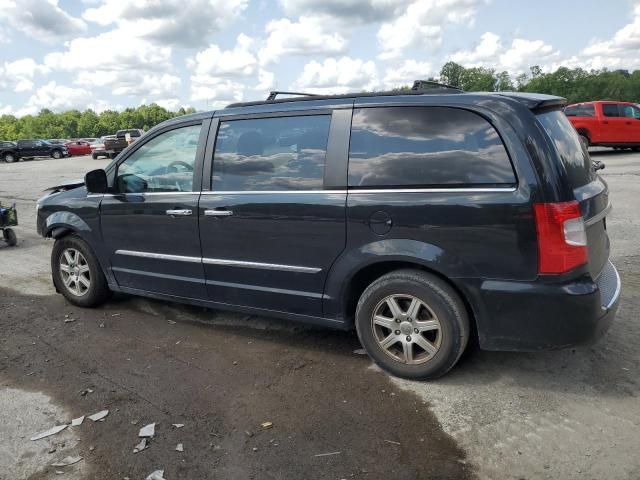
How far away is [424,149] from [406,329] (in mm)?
1163

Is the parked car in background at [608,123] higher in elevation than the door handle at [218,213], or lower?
higher

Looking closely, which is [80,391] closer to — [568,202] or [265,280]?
[265,280]

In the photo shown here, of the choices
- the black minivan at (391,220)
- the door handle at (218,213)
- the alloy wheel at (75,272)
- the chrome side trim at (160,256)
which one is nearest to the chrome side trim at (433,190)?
the black minivan at (391,220)

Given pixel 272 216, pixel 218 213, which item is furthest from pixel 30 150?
pixel 272 216

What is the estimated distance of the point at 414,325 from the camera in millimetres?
3486

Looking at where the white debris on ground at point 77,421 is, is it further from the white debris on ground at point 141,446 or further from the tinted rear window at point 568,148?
the tinted rear window at point 568,148

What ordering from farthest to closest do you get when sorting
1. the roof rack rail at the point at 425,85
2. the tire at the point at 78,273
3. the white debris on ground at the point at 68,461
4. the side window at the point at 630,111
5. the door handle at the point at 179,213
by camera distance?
1. the side window at the point at 630,111
2. the tire at the point at 78,273
3. the door handle at the point at 179,213
4. the roof rack rail at the point at 425,85
5. the white debris on ground at the point at 68,461

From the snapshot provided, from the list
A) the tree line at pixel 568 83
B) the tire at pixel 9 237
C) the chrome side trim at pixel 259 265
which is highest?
the tree line at pixel 568 83

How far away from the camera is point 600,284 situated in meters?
3.29

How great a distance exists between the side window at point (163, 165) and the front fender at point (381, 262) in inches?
57.2

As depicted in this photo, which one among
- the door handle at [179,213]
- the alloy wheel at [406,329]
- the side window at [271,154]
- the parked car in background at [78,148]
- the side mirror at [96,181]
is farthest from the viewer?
the parked car in background at [78,148]

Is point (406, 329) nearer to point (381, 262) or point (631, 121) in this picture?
point (381, 262)

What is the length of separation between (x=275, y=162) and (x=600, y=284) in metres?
2.28

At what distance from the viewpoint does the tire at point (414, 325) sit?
3.35 metres
